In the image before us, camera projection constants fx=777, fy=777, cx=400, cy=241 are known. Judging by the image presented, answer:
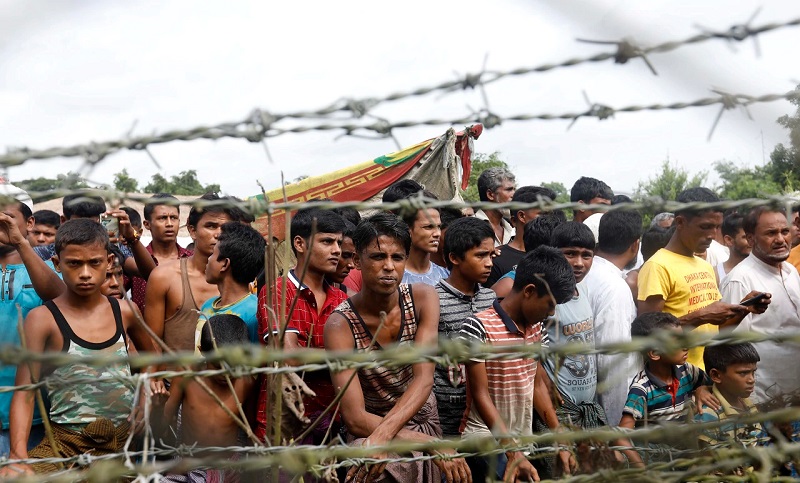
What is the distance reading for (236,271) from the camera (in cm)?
353

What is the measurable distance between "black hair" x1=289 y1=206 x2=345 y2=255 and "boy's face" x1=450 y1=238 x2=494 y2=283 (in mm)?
570

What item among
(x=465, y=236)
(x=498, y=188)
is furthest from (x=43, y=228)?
(x=465, y=236)

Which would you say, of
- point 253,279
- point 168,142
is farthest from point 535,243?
point 168,142

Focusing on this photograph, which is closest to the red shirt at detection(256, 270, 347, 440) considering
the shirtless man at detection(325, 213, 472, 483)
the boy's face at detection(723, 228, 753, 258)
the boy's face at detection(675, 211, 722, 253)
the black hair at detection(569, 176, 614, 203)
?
the shirtless man at detection(325, 213, 472, 483)

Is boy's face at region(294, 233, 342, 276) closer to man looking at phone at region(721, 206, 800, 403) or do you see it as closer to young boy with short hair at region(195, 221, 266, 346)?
young boy with short hair at region(195, 221, 266, 346)

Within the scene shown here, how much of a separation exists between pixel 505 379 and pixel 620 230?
A: 1.58 meters

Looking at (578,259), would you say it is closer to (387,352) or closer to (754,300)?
(754,300)

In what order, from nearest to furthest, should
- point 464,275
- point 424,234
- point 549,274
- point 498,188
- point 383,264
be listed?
point 383,264, point 549,274, point 464,275, point 424,234, point 498,188

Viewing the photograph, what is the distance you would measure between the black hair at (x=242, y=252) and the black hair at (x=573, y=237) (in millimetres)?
1547

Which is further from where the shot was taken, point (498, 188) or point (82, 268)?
point (498, 188)

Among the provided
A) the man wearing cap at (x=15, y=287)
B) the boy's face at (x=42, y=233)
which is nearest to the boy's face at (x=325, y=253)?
the man wearing cap at (x=15, y=287)

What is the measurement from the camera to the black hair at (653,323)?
12.0 ft

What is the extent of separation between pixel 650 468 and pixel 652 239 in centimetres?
411

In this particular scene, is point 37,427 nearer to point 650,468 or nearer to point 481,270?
point 481,270
